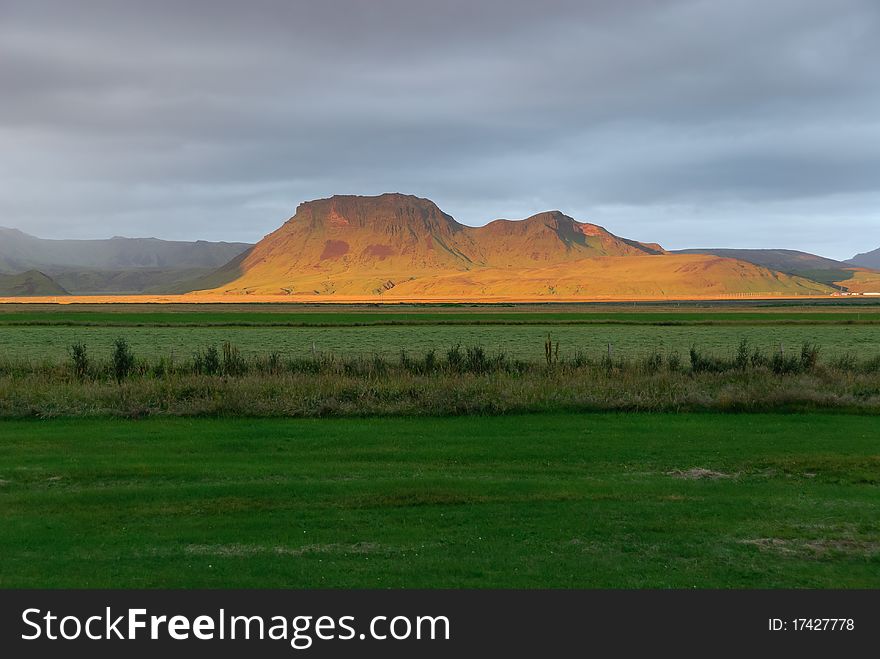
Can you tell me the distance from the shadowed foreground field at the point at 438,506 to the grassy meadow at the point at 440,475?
45 millimetres

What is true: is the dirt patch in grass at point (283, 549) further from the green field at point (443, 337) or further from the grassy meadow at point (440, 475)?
the green field at point (443, 337)

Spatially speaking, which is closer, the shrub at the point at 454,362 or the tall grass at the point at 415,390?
the tall grass at the point at 415,390

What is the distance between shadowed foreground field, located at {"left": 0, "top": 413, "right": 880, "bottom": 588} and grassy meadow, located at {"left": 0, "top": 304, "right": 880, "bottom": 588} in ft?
0.15

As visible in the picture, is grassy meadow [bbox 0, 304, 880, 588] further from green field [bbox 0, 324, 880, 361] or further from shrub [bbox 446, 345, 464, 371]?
green field [bbox 0, 324, 880, 361]

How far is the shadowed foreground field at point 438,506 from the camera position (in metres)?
7.32

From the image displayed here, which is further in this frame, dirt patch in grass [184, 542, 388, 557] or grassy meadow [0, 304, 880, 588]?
dirt patch in grass [184, 542, 388, 557]

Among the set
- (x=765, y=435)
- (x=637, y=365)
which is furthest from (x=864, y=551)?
(x=637, y=365)

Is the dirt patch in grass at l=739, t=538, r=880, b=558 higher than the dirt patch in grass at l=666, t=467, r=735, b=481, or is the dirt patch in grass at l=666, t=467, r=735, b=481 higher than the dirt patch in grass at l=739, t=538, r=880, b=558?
the dirt patch in grass at l=739, t=538, r=880, b=558

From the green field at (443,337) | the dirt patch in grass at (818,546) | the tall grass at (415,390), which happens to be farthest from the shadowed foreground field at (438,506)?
the green field at (443,337)

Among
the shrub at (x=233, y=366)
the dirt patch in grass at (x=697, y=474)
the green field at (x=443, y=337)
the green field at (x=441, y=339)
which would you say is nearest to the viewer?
the dirt patch in grass at (x=697, y=474)

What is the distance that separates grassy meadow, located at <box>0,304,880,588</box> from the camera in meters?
7.52

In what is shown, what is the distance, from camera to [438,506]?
32.4 feet

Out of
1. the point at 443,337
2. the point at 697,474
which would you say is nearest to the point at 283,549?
the point at 697,474

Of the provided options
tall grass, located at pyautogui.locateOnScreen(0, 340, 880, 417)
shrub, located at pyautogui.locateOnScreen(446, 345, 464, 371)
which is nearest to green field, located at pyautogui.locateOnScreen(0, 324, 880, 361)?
→ shrub, located at pyautogui.locateOnScreen(446, 345, 464, 371)
